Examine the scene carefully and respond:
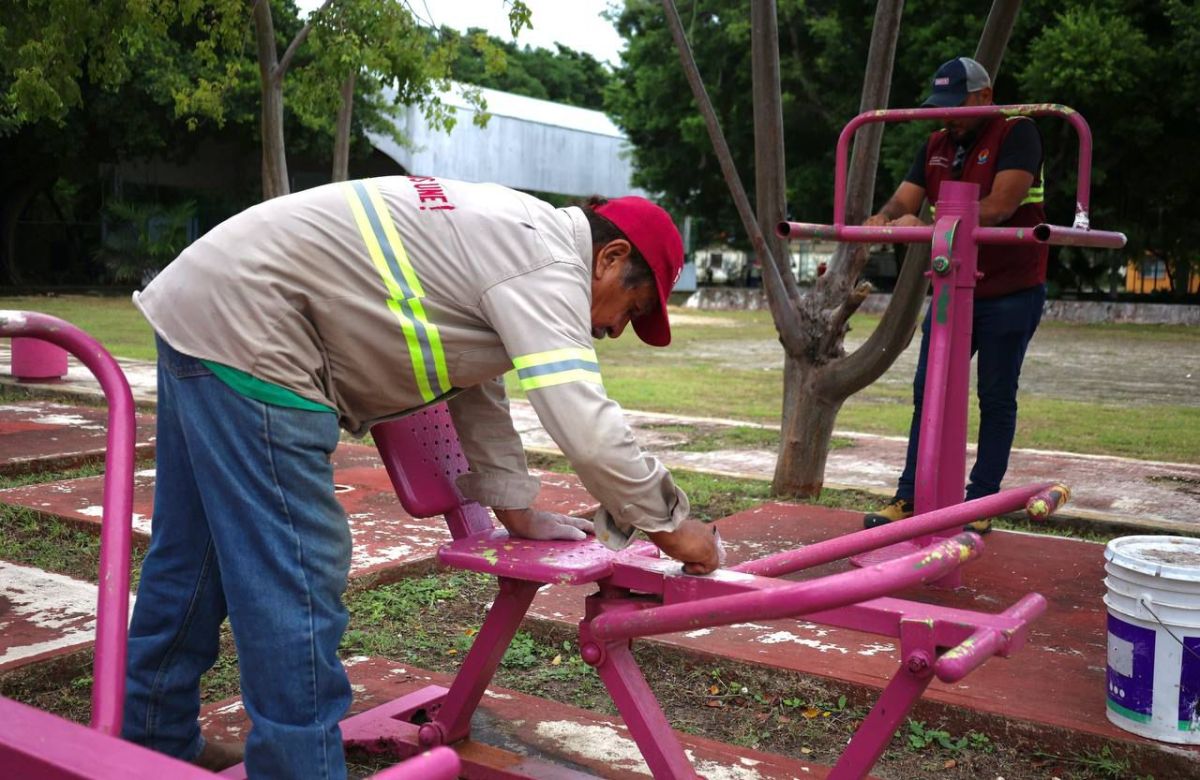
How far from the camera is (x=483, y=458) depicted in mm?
2709

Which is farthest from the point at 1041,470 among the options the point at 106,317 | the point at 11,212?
the point at 11,212

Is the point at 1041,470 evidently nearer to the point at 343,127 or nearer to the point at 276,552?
the point at 276,552

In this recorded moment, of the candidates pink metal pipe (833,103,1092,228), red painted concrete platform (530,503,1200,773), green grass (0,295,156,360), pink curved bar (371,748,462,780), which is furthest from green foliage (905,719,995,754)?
green grass (0,295,156,360)

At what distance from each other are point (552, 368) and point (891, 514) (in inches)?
113

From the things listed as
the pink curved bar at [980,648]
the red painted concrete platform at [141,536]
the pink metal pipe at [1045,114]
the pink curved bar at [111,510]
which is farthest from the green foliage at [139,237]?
the pink curved bar at [980,648]

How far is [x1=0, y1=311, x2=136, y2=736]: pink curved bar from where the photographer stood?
5.80 ft

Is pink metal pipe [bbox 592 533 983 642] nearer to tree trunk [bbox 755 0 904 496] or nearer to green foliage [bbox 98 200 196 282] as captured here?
tree trunk [bbox 755 0 904 496]

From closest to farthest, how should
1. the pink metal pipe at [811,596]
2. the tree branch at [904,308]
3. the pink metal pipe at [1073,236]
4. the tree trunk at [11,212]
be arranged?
the pink metal pipe at [811,596]
the pink metal pipe at [1073,236]
the tree branch at [904,308]
the tree trunk at [11,212]

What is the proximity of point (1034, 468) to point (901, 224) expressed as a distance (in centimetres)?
302

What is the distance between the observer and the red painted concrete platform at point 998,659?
316cm

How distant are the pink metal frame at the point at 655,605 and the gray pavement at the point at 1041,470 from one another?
3414 millimetres

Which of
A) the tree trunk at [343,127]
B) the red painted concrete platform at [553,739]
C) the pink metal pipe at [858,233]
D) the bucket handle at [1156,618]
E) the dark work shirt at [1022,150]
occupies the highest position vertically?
the tree trunk at [343,127]

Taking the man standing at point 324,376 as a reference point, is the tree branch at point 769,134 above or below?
above

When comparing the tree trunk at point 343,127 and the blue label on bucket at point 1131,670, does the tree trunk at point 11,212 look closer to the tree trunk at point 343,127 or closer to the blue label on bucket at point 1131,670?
the tree trunk at point 343,127
